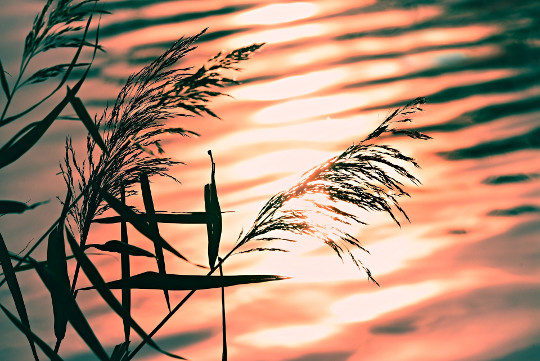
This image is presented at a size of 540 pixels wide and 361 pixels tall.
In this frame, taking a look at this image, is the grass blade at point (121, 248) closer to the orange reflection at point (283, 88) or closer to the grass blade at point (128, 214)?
the grass blade at point (128, 214)

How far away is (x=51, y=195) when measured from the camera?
173 centimetres

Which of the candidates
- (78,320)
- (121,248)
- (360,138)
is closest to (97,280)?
(78,320)

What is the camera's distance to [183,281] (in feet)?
2.58

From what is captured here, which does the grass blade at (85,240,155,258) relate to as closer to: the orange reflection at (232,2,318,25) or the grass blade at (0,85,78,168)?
the grass blade at (0,85,78,168)

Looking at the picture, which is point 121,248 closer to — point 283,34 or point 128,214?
point 128,214

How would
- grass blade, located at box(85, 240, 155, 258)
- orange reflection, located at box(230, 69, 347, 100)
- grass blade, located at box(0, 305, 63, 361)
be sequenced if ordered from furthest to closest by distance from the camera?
orange reflection, located at box(230, 69, 347, 100), grass blade, located at box(85, 240, 155, 258), grass blade, located at box(0, 305, 63, 361)

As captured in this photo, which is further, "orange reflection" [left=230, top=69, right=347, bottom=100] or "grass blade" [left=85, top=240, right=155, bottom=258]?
"orange reflection" [left=230, top=69, right=347, bottom=100]

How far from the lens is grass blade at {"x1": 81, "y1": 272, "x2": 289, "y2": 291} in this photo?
776mm

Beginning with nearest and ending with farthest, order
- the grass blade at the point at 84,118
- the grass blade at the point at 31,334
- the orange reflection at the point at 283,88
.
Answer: the grass blade at the point at 31,334, the grass blade at the point at 84,118, the orange reflection at the point at 283,88

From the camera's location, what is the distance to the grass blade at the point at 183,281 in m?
0.78

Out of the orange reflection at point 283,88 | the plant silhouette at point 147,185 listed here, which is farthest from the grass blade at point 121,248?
the orange reflection at point 283,88

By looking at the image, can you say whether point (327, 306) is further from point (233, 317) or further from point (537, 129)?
point (537, 129)

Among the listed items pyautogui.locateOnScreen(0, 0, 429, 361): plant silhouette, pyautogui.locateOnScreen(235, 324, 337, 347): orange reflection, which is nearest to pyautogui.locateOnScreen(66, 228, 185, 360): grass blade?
pyautogui.locateOnScreen(0, 0, 429, 361): plant silhouette

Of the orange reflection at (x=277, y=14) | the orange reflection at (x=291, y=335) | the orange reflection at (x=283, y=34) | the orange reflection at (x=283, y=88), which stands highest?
the orange reflection at (x=277, y=14)
